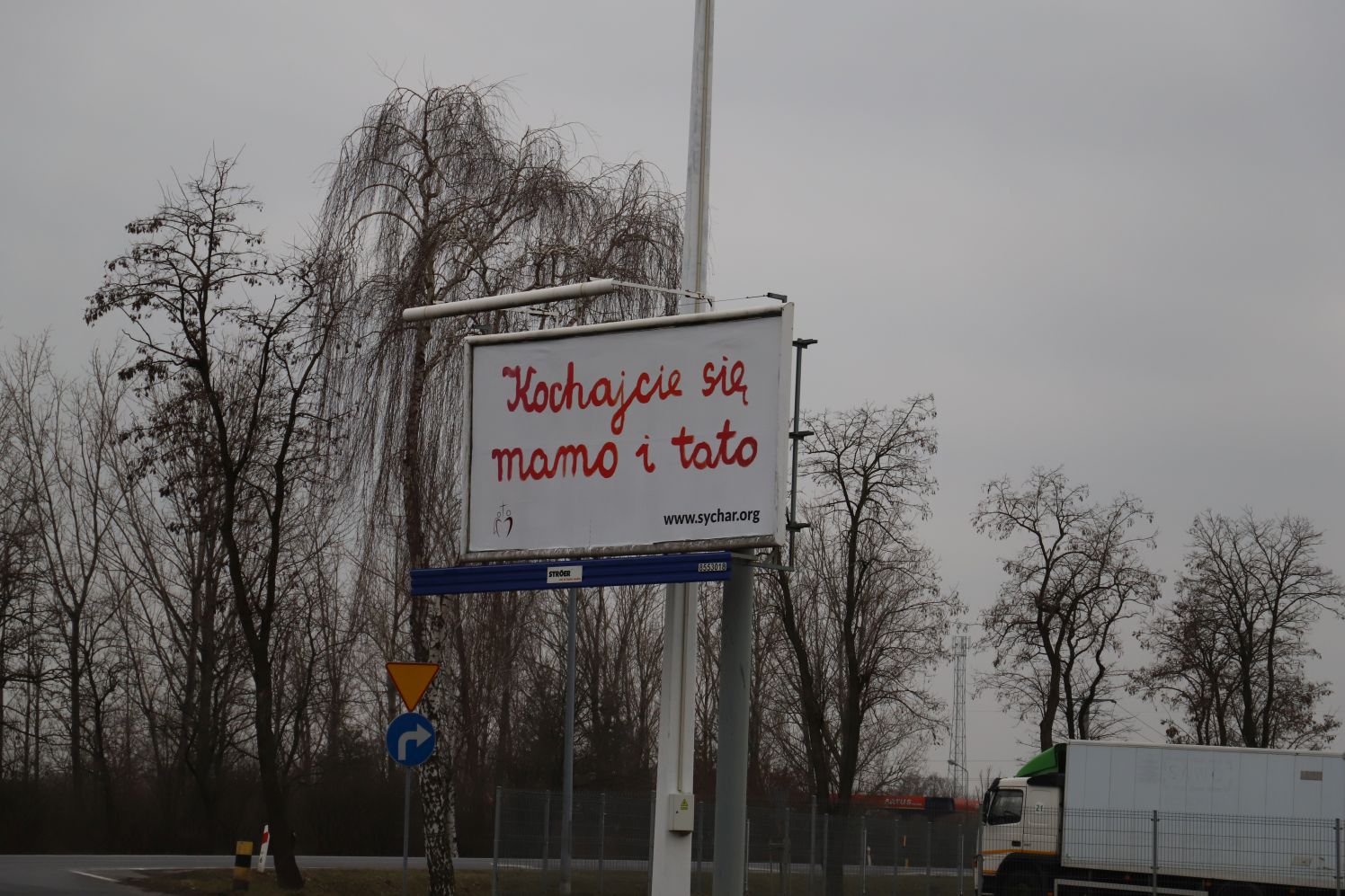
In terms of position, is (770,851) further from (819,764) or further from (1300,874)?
(1300,874)

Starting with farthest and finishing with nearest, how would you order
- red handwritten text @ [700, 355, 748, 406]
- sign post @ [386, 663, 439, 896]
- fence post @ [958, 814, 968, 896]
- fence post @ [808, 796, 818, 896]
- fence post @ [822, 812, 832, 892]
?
fence post @ [822, 812, 832, 892] → fence post @ [958, 814, 968, 896] → fence post @ [808, 796, 818, 896] → sign post @ [386, 663, 439, 896] → red handwritten text @ [700, 355, 748, 406]

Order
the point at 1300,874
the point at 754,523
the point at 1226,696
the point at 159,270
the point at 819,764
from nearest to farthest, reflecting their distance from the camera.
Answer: the point at 754,523 → the point at 159,270 → the point at 1300,874 → the point at 819,764 → the point at 1226,696

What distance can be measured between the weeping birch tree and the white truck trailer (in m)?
11.8

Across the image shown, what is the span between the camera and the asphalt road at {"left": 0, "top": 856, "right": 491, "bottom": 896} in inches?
975

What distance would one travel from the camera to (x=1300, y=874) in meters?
25.5

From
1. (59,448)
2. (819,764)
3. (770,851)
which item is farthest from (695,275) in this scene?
(59,448)

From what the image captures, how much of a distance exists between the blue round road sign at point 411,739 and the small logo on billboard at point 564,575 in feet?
10.5

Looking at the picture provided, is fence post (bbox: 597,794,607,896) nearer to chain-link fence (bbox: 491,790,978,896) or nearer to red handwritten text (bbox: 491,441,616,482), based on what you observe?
chain-link fence (bbox: 491,790,978,896)

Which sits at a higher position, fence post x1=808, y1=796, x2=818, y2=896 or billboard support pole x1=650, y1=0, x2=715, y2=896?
billboard support pole x1=650, y1=0, x2=715, y2=896

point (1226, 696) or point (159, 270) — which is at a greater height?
point (159, 270)

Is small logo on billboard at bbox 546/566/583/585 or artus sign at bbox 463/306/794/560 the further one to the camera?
small logo on billboard at bbox 546/566/583/585

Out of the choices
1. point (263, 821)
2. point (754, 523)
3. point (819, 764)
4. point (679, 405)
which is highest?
point (679, 405)

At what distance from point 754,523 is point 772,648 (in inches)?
1352

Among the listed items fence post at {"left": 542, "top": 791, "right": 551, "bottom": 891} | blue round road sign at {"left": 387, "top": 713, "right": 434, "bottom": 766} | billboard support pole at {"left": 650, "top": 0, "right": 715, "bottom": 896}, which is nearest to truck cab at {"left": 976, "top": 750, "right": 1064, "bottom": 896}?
fence post at {"left": 542, "top": 791, "right": 551, "bottom": 891}
